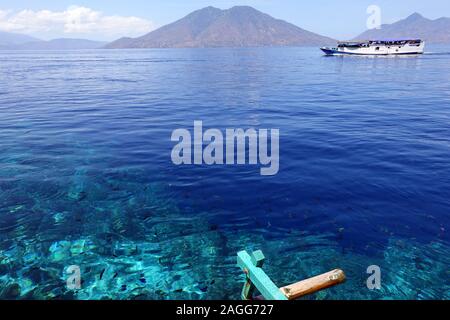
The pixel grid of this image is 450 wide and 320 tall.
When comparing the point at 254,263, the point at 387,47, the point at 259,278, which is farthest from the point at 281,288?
the point at 387,47

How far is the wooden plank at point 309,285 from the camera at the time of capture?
5.94 metres

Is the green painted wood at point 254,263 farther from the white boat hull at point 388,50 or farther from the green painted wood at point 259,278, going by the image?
the white boat hull at point 388,50

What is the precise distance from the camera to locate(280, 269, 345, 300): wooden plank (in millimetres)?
5941

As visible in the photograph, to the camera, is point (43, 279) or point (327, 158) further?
point (327, 158)

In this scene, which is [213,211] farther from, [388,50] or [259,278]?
[388,50]

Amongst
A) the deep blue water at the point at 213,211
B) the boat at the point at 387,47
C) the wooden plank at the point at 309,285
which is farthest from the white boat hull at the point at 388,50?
the wooden plank at the point at 309,285

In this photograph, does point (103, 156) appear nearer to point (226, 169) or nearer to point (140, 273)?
point (226, 169)

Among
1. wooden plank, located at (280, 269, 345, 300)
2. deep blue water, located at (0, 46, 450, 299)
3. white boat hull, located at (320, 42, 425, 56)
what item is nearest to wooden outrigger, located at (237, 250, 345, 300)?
wooden plank, located at (280, 269, 345, 300)

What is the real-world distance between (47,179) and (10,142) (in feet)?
27.3

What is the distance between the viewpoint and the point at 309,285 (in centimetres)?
611

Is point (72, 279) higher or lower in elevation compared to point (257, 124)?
lower
